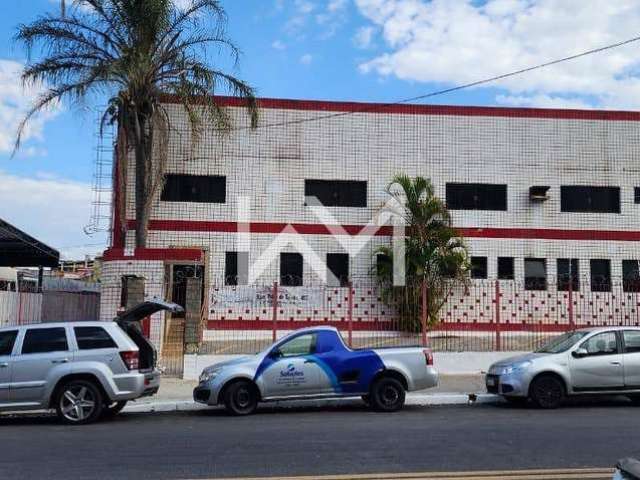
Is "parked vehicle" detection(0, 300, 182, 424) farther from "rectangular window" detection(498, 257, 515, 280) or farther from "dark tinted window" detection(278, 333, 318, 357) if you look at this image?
"rectangular window" detection(498, 257, 515, 280)

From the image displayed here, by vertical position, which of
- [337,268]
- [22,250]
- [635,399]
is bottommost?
[635,399]

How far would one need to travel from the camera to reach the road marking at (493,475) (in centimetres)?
692

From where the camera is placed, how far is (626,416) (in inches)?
454

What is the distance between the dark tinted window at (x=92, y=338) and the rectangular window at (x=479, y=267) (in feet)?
49.7

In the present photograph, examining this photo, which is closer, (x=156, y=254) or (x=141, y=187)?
(x=156, y=254)

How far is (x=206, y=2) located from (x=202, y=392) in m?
12.5

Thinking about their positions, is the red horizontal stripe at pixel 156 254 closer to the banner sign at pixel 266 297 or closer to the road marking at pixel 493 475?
the banner sign at pixel 266 297

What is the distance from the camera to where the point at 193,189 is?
23.6m

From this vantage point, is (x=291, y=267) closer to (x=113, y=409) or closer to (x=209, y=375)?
(x=209, y=375)

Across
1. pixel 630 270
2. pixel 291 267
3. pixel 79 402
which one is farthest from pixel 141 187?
pixel 630 270

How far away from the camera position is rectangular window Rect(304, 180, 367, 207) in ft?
78.9

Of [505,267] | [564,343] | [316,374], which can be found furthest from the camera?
[505,267]

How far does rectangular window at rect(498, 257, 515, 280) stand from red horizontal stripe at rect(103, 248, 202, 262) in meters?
10.7

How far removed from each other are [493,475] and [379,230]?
17.0m
